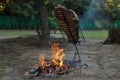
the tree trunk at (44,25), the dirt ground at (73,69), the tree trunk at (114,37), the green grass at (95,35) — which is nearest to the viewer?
the dirt ground at (73,69)

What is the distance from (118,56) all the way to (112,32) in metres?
7.33

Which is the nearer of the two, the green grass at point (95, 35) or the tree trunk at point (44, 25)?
the tree trunk at point (44, 25)

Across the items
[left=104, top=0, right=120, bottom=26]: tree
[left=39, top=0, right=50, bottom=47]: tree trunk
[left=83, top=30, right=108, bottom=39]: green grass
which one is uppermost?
[left=39, top=0, right=50, bottom=47]: tree trunk

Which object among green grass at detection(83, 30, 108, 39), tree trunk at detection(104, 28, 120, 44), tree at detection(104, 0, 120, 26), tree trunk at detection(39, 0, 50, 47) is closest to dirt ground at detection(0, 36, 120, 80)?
tree trunk at detection(39, 0, 50, 47)

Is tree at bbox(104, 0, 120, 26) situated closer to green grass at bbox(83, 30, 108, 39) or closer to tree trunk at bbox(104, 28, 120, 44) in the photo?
green grass at bbox(83, 30, 108, 39)

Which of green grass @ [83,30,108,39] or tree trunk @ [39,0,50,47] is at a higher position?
tree trunk @ [39,0,50,47]

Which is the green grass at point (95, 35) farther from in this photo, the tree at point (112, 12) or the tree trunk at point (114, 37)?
the tree at point (112, 12)

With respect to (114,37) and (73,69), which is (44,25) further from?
(73,69)

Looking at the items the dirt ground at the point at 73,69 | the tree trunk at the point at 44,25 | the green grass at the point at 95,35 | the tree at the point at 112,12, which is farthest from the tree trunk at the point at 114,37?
the tree at the point at 112,12

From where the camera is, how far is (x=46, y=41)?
742 inches

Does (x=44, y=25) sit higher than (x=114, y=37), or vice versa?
(x=44, y=25)

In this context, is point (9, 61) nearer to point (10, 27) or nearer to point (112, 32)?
point (112, 32)

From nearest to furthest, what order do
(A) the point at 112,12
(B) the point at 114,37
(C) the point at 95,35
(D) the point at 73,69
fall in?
(D) the point at 73,69, (B) the point at 114,37, (C) the point at 95,35, (A) the point at 112,12

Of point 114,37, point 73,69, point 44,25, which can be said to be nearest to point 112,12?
point 114,37
